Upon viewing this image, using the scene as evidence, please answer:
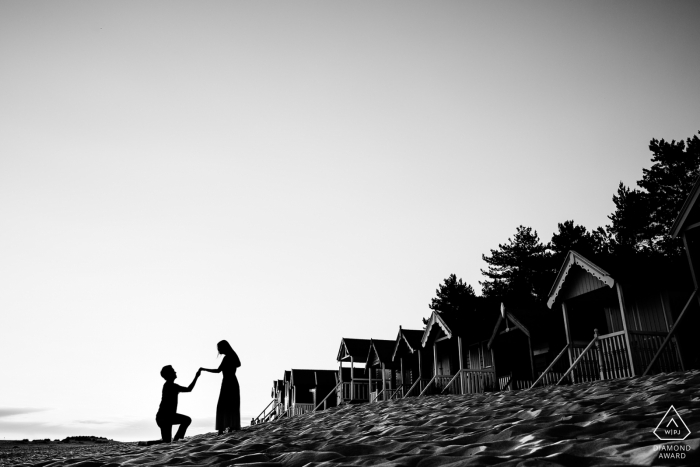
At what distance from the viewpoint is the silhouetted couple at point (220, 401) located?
11.4 m

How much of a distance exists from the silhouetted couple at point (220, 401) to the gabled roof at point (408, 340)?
58.5ft

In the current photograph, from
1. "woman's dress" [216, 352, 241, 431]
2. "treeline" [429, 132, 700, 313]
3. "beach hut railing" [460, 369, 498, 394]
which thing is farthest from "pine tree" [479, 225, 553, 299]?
"woman's dress" [216, 352, 241, 431]

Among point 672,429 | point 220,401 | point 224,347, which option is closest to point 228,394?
point 220,401

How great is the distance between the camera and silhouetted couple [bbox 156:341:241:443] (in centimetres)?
1142

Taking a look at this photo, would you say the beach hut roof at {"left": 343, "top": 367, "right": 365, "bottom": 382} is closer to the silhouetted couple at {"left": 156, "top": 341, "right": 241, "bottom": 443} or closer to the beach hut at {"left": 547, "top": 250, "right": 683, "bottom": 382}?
the beach hut at {"left": 547, "top": 250, "right": 683, "bottom": 382}

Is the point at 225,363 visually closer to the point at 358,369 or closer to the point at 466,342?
the point at 466,342

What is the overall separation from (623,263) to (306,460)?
13722 mm

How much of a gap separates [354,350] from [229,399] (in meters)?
23.5

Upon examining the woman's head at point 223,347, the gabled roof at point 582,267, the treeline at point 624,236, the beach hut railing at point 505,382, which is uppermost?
the treeline at point 624,236

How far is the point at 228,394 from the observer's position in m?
11.8

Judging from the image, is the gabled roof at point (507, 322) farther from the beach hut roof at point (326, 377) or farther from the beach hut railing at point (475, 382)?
the beach hut roof at point (326, 377)

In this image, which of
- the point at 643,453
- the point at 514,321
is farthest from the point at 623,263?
the point at 643,453

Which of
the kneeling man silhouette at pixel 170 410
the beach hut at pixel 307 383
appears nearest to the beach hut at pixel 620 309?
the kneeling man silhouette at pixel 170 410

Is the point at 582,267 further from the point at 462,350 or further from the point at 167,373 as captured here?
the point at 167,373
